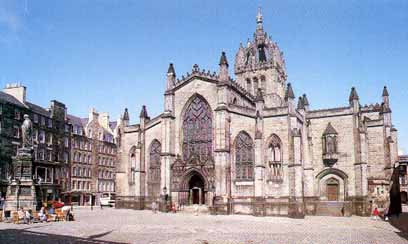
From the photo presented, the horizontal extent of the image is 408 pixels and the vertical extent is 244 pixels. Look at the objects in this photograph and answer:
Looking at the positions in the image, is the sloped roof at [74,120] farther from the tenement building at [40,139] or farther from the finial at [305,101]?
the finial at [305,101]

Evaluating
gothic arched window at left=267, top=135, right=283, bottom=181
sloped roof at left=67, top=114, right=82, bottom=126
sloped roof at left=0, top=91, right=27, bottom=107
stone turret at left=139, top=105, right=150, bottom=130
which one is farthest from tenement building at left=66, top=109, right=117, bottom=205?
gothic arched window at left=267, top=135, right=283, bottom=181

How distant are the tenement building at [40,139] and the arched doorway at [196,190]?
21806 millimetres

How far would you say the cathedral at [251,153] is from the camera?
4038 centimetres

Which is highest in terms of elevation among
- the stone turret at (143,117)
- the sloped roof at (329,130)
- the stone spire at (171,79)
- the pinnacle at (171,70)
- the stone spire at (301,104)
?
the pinnacle at (171,70)

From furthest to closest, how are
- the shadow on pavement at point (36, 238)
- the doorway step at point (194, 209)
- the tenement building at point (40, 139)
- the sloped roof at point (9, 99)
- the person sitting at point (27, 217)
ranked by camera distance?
the sloped roof at point (9, 99) → the tenement building at point (40, 139) → the doorway step at point (194, 209) → the person sitting at point (27, 217) → the shadow on pavement at point (36, 238)

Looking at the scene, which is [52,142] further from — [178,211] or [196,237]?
[196,237]

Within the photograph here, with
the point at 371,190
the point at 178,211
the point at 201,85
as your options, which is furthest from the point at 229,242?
the point at 371,190

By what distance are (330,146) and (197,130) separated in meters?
14.7

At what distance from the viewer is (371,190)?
45.6 metres

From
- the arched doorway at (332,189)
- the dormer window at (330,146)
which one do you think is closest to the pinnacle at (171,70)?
the dormer window at (330,146)

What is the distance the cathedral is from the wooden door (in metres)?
0.11

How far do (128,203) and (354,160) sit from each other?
25.9 metres

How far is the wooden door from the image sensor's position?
44.7 metres

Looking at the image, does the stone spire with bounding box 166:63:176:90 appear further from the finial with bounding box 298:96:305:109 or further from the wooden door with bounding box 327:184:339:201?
the wooden door with bounding box 327:184:339:201
